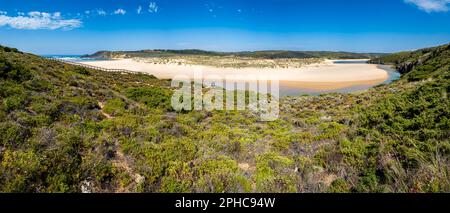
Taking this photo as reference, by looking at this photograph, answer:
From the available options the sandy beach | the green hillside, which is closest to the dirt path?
the green hillside

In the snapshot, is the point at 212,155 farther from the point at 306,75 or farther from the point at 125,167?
the point at 306,75

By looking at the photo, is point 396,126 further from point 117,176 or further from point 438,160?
point 117,176

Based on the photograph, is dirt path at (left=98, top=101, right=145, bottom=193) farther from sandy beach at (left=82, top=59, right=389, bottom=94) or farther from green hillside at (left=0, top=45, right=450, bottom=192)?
sandy beach at (left=82, top=59, right=389, bottom=94)

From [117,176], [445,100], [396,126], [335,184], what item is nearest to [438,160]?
[335,184]

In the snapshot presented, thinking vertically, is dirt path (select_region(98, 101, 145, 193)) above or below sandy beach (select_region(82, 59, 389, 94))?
below

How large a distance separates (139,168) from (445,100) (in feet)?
26.4

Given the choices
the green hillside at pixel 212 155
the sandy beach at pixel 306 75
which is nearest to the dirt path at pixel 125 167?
the green hillside at pixel 212 155

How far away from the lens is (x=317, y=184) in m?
3.96

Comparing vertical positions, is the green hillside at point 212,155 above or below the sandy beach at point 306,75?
below

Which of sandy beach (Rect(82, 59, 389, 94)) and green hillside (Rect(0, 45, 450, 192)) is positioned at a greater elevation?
sandy beach (Rect(82, 59, 389, 94))

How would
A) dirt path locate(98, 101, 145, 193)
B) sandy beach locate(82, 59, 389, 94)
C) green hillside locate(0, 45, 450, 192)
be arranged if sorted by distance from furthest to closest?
1. sandy beach locate(82, 59, 389, 94)
2. dirt path locate(98, 101, 145, 193)
3. green hillside locate(0, 45, 450, 192)

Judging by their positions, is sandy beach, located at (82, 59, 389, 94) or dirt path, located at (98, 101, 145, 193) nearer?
dirt path, located at (98, 101, 145, 193)

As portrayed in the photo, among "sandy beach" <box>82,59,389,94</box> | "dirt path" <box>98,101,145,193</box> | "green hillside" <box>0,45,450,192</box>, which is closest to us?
"green hillside" <box>0,45,450,192</box>

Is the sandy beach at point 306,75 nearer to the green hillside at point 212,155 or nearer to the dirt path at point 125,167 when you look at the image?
Answer: the green hillside at point 212,155
